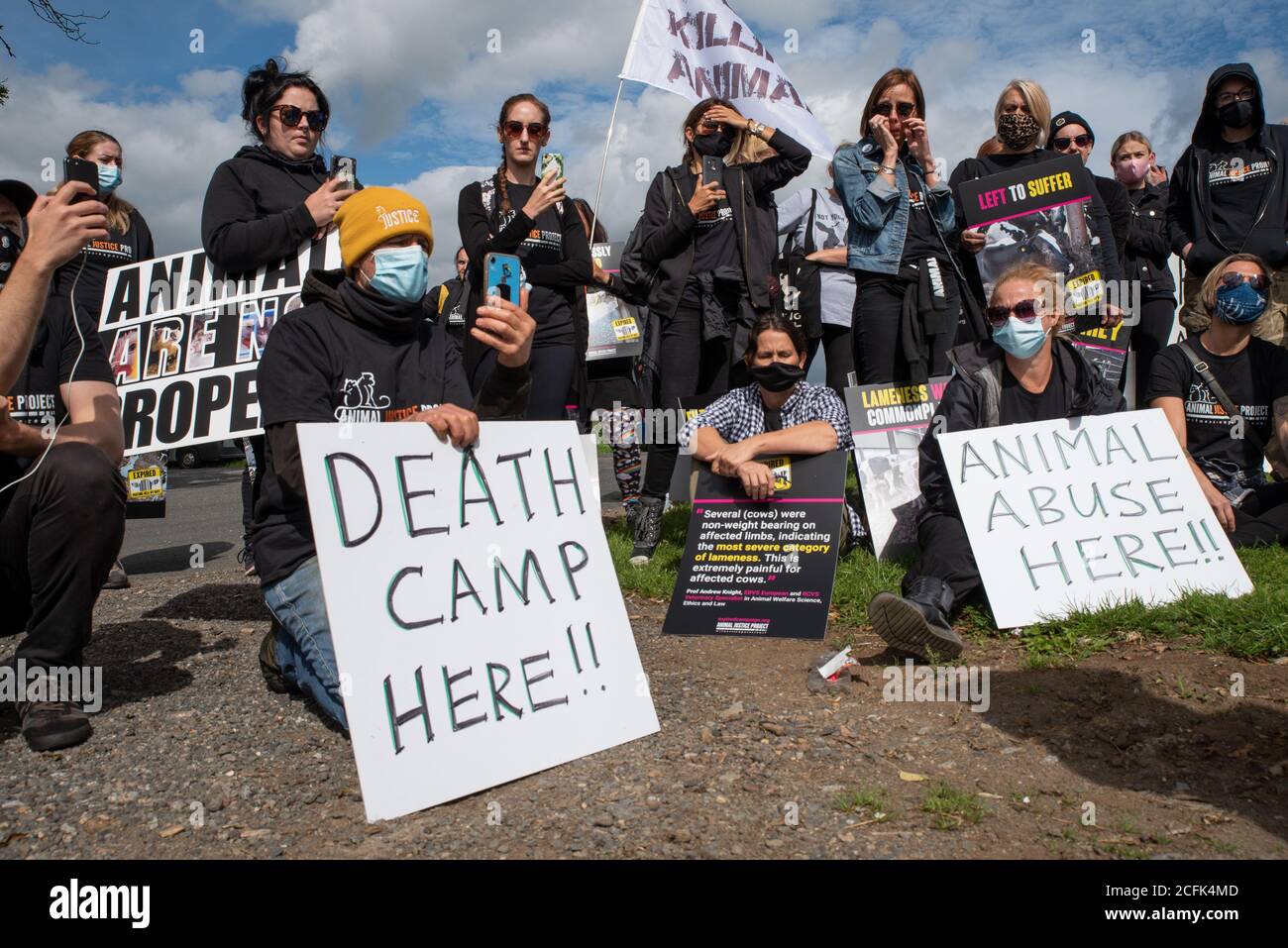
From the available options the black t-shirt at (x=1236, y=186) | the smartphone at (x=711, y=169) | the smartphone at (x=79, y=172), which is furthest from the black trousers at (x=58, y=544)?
the black t-shirt at (x=1236, y=186)

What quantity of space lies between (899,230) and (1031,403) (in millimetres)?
1413

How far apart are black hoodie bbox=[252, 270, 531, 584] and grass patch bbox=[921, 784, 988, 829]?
1.84 m

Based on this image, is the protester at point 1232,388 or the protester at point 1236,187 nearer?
the protester at point 1232,388

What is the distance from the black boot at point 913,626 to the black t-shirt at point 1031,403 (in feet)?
3.82

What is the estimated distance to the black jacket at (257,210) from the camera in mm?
4137

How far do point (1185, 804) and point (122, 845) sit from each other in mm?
2740

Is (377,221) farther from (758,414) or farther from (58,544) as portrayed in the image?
(758,414)

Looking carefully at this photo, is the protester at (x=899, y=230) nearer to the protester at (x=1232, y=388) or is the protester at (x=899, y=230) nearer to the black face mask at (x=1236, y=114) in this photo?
the protester at (x=1232, y=388)

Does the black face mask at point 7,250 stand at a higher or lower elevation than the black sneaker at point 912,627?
higher

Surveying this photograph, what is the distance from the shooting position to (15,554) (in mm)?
3199

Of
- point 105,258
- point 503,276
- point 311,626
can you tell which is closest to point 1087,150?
point 503,276

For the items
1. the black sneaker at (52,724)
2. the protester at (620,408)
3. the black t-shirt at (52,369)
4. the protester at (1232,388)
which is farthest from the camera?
the protester at (620,408)

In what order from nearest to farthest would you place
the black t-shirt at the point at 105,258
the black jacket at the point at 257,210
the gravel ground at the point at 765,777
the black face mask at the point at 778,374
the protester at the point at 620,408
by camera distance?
the gravel ground at the point at 765,777
the black jacket at the point at 257,210
the black face mask at the point at 778,374
the black t-shirt at the point at 105,258
the protester at the point at 620,408

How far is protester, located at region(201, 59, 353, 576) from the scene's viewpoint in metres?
4.15
